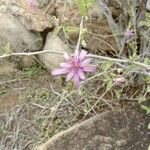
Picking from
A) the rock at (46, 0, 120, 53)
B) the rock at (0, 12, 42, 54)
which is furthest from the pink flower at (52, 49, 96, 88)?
the rock at (0, 12, 42, 54)

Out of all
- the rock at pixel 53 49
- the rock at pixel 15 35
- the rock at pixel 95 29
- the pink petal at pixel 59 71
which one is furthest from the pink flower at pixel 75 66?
the rock at pixel 15 35

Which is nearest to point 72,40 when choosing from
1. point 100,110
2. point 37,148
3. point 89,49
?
point 89,49

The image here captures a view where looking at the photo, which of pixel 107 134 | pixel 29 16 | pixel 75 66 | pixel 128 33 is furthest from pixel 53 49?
pixel 75 66

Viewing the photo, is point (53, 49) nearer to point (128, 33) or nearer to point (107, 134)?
point (128, 33)

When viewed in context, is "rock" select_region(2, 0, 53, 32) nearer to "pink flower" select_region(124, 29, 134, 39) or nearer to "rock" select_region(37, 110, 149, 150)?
"pink flower" select_region(124, 29, 134, 39)

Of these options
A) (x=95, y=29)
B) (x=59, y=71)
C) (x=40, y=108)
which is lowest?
(x=40, y=108)
